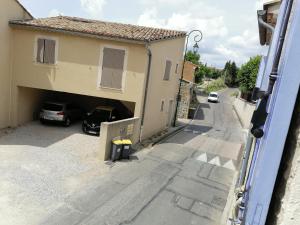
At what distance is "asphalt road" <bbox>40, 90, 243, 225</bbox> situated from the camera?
9055 mm

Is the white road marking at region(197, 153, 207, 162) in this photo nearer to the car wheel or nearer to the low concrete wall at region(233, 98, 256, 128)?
the low concrete wall at region(233, 98, 256, 128)

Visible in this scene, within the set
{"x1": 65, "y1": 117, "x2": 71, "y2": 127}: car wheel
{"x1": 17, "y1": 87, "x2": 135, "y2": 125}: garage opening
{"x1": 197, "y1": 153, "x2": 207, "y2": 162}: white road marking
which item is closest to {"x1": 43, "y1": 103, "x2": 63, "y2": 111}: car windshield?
{"x1": 65, "y1": 117, "x2": 71, "y2": 127}: car wheel

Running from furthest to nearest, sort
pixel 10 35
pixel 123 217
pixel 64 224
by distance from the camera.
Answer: pixel 10 35 → pixel 123 217 → pixel 64 224

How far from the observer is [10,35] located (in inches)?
668

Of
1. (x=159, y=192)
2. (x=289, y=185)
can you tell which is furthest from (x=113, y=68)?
(x=289, y=185)

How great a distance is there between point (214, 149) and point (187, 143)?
6.15 feet

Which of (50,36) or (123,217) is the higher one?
(50,36)

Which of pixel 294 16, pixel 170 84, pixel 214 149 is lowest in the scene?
pixel 214 149

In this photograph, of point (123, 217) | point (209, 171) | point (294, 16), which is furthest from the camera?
point (209, 171)

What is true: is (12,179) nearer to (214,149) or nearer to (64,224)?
(64,224)

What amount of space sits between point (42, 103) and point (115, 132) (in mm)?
8905

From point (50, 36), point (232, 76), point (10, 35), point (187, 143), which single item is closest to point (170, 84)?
point (187, 143)

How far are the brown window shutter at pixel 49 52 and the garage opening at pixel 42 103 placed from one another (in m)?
2.72

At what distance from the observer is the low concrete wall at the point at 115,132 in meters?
13.7
